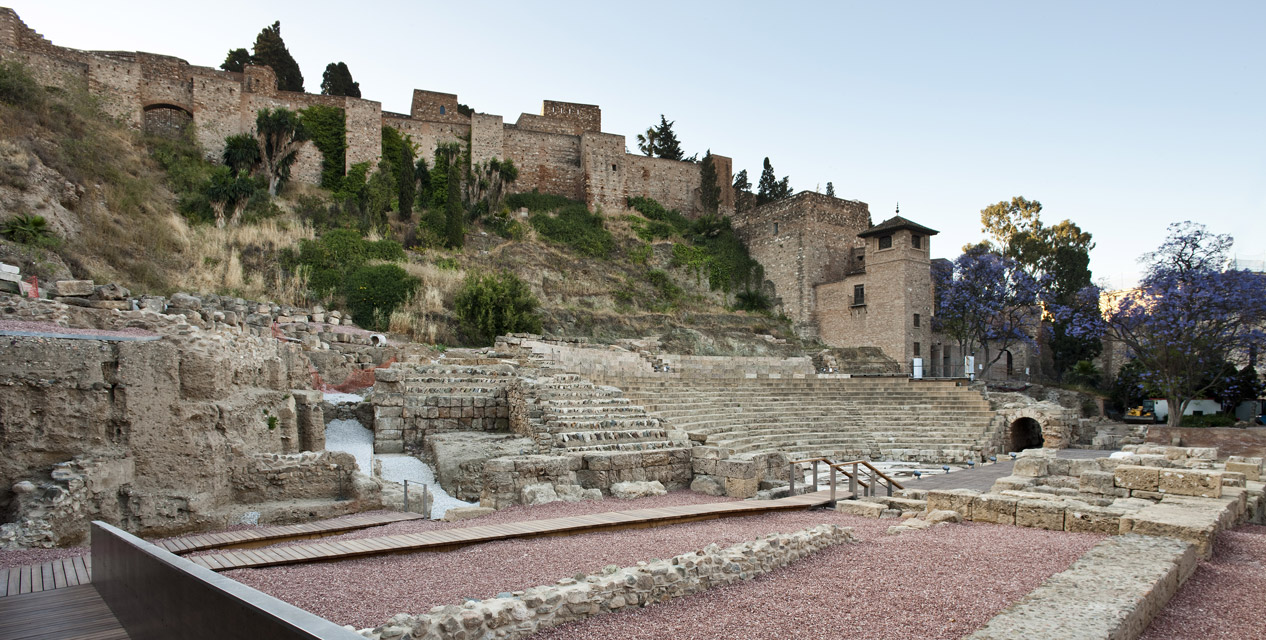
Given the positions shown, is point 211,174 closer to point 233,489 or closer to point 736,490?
point 233,489

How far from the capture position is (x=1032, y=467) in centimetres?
1030

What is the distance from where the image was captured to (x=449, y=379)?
40.3ft

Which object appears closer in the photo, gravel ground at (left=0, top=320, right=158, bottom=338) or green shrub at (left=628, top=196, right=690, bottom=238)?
gravel ground at (left=0, top=320, right=158, bottom=338)

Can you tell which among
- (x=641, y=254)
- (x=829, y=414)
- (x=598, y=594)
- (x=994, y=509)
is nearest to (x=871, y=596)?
(x=598, y=594)

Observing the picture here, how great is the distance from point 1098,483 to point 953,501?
272cm

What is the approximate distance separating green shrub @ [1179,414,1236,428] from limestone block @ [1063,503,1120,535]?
717 inches

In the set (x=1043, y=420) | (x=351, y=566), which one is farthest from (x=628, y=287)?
(x=351, y=566)

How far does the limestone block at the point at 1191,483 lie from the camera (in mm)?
7441

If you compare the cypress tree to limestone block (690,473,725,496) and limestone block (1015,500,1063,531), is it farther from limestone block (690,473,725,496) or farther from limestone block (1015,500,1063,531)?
limestone block (1015,500,1063,531)

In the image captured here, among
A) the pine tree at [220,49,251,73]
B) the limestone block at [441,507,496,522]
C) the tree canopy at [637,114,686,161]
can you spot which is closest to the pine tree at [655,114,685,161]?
the tree canopy at [637,114,686,161]

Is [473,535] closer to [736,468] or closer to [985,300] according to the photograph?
[736,468]

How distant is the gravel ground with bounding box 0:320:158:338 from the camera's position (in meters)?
6.52

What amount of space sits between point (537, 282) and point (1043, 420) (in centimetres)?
1841

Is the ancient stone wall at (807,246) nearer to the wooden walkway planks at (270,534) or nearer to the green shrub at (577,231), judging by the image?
the green shrub at (577,231)
